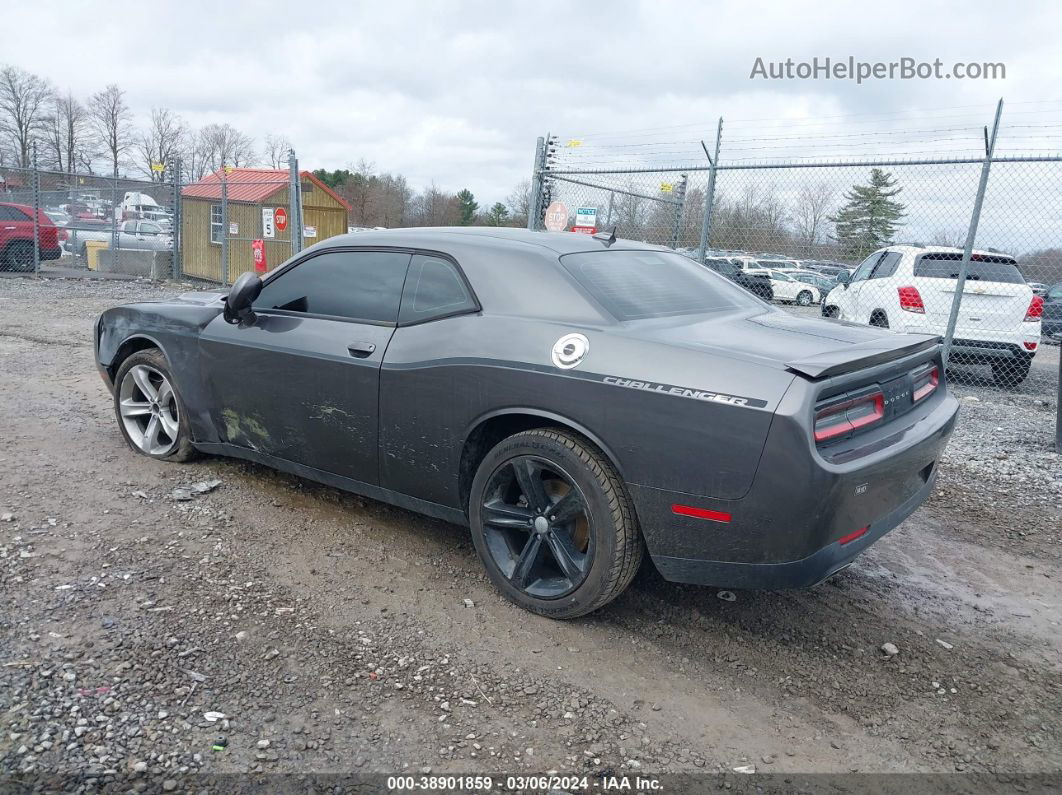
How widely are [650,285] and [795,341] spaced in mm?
761

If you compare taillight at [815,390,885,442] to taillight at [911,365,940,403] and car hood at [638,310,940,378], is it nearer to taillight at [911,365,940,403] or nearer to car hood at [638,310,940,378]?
car hood at [638,310,940,378]

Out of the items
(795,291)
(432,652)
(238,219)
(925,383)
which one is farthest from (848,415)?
(795,291)

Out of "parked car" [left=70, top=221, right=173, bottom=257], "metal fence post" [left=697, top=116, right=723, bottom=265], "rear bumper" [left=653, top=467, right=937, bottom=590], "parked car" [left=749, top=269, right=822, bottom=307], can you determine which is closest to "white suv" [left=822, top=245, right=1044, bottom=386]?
"metal fence post" [left=697, top=116, right=723, bottom=265]

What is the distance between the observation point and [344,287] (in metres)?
3.81

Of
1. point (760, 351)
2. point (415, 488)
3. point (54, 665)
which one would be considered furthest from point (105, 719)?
point (760, 351)

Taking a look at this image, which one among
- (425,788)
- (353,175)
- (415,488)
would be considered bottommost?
(425,788)

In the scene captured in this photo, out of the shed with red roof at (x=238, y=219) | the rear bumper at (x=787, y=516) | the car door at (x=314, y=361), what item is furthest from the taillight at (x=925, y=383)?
the shed with red roof at (x=238, y=219)

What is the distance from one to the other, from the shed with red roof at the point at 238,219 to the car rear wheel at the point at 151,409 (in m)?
10.5

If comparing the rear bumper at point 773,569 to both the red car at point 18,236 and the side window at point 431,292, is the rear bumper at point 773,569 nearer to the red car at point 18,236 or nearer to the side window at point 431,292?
the side window at point 431,292

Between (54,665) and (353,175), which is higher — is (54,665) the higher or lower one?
the lower one

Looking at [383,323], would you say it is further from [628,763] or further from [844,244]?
[844,244]

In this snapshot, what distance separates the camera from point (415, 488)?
3492 millimetres

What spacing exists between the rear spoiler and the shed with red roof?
515 inches

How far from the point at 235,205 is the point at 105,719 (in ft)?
50.1
